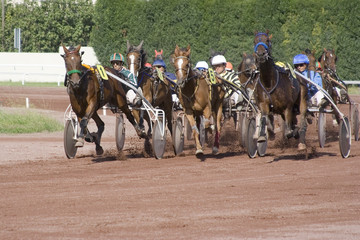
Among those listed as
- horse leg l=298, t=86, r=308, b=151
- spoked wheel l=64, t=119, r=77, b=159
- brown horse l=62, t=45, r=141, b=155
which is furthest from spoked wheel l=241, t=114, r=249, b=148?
spoked wheel l=64, t=119, r=77, b=159

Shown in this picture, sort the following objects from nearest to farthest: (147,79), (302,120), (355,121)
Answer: (302,120) < (147,79) < (355,121)

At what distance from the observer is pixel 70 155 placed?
12.9 m

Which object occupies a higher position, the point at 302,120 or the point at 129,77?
the point at 129,77

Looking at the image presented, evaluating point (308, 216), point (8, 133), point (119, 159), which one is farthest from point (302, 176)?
point (8, 133)

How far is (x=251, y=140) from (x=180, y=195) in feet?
13.2

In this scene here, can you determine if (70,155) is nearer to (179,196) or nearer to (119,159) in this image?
(119,159)

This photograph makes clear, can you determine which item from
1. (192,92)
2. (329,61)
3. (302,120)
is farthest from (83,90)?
(329,61)

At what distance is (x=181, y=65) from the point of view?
40.1ft

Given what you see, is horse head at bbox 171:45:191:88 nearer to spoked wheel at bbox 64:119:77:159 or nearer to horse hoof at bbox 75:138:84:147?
horse hoof at bbox 75:138:84:147

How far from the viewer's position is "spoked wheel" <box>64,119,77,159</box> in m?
12.7

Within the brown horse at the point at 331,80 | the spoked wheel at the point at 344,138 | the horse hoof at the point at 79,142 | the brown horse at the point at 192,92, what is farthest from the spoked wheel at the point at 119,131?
the brown horse at the point at 331,80

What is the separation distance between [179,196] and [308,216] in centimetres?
178

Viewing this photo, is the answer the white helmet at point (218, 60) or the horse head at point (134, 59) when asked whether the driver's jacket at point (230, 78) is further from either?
the horse head at point (134, 59)

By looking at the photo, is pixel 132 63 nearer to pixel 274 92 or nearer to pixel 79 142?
pixel 79 142
